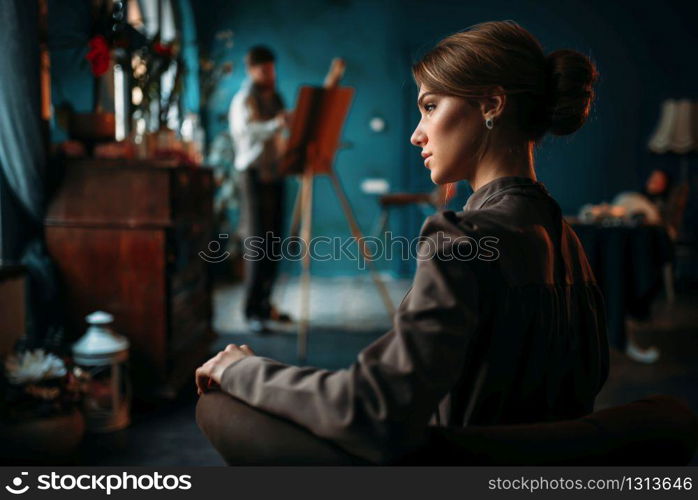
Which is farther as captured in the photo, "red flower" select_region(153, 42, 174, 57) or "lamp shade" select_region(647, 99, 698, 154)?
"lamp shade" select_region(647, 99, 698, 154)

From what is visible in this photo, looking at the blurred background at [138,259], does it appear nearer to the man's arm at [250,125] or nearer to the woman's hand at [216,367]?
the man's arm at [250,125]

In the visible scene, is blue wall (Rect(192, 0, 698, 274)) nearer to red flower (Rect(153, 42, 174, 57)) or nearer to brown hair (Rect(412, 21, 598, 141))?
red flower (Rect(153, 42, 174, 57))

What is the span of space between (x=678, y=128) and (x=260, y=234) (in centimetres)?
438

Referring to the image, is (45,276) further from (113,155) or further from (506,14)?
(506,14)

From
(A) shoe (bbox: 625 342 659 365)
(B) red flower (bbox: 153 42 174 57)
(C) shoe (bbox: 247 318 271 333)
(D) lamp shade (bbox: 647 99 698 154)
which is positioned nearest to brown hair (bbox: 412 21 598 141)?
(B) red flower (bbox: 153 42 174 57)

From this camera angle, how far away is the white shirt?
415cm

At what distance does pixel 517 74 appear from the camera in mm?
910

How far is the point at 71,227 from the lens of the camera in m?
2.85

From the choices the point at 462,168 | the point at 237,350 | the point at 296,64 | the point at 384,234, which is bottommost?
the point at 384,234

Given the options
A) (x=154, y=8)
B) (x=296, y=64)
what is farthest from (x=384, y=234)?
(x=154, y=8)

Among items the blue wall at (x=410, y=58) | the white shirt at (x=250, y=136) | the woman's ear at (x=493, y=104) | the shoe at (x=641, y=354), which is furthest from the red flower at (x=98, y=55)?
the blue wall at (x=410, y=58)
